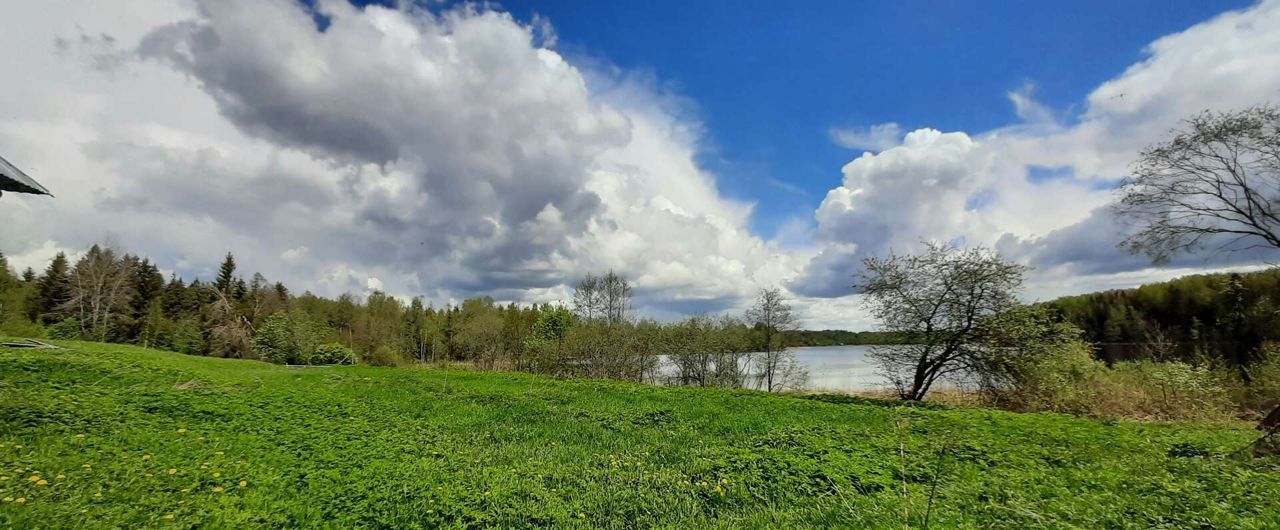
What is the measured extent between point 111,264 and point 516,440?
6221cm

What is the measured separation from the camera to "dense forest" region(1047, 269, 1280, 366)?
1864cm

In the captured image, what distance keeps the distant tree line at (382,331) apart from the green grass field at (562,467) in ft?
70.6

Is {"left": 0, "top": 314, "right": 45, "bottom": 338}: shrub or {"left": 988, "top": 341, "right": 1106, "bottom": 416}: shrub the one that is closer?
{"left": 988, "top": 341, "right": 1106, "bottom": 416}: shrub

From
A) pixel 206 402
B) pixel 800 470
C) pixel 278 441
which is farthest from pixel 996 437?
pixel 206 402

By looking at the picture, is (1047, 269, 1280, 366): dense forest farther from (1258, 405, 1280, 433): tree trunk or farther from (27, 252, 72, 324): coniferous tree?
(27, 252, 72, 324): coniferous tree

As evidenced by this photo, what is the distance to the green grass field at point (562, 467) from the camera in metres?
5.08

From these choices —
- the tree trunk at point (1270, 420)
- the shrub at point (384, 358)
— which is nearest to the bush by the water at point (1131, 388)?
the tree trunk at point (1270, 420)

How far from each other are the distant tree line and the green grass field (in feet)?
70.6

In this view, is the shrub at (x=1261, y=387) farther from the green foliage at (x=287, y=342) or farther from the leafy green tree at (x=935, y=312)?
the green foliage at (x=287, y=342)

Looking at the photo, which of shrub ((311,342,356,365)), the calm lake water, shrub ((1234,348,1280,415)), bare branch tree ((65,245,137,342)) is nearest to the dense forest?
shrub ((1234,348,1280,415))

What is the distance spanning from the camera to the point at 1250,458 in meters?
6.96

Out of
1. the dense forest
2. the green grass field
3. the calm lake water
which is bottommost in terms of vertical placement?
the calm lake water

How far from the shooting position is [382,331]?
52188 millimetres

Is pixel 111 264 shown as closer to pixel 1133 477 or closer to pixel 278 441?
pixel 278 441
